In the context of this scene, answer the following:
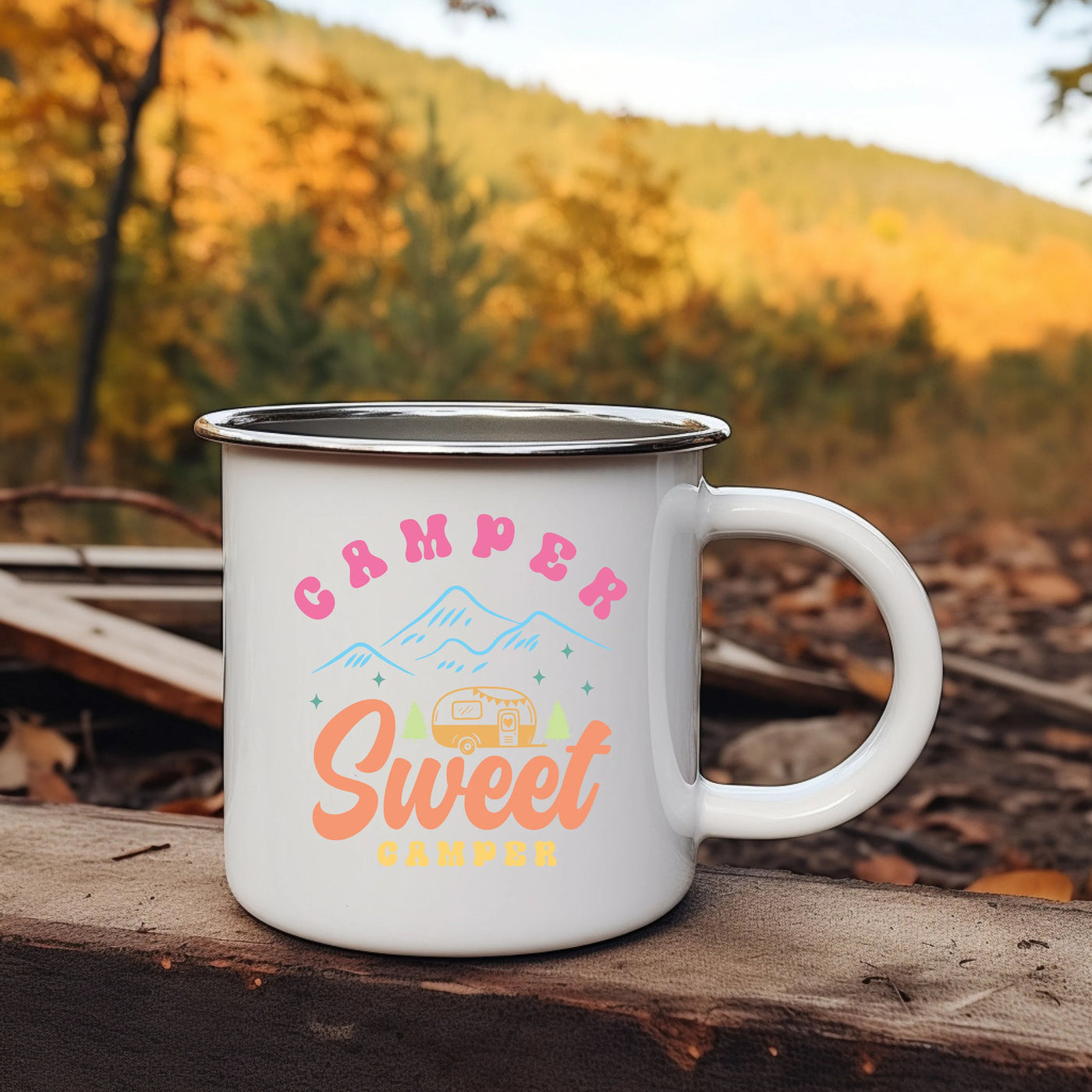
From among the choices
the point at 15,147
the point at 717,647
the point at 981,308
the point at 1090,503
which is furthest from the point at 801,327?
the point at 717,647

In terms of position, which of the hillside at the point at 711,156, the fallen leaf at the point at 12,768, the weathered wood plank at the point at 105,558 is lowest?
the fallen leaf at the point at 12,768

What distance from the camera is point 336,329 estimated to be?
5.23m

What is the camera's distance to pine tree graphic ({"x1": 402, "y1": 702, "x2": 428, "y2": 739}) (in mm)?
633

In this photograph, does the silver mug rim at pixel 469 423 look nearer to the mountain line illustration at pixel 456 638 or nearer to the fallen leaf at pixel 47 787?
the mountain line illustration at pixel 456 638

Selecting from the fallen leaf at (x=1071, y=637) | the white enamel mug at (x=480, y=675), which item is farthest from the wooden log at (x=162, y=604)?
the fallen leaf at (x=1071, y=637)

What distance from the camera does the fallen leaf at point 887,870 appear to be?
134cm

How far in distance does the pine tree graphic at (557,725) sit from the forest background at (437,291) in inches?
156

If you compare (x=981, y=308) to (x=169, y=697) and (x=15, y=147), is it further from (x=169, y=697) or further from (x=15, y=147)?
(x=169, y=697)

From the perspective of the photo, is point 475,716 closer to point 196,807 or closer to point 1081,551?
point 196,807

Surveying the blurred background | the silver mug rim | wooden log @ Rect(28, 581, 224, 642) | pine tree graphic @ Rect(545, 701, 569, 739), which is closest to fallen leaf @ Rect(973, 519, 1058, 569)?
the blurred background

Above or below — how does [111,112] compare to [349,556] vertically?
above

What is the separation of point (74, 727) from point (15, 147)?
17.0 feet

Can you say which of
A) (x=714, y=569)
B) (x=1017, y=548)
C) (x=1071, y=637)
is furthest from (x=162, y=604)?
(x=1017, y=548)

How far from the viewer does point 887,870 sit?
1.35 m
